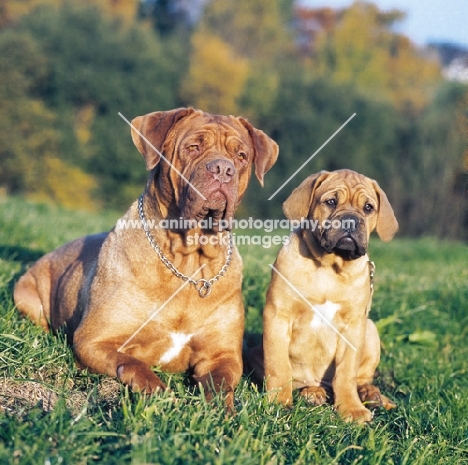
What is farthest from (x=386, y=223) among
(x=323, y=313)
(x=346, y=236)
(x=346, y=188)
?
(x=323, y=313)

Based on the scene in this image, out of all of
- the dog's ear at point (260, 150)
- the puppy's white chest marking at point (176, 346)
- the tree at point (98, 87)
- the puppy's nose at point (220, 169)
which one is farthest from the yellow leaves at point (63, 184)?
the puppy's nose at point (220, 169)

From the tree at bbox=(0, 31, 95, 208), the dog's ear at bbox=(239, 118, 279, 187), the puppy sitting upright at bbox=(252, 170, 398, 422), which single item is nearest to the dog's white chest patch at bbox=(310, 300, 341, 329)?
the puppy sitting upright at bbox=(252, 170, 398, 422)

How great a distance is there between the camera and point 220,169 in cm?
434

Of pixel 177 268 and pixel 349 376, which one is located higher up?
pixel 177 268

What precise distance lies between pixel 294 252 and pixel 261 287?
1662 mm

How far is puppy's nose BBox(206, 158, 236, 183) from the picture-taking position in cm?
434

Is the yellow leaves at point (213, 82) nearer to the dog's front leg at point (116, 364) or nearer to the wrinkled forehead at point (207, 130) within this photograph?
the wrinkled forehead at point (207, 130)

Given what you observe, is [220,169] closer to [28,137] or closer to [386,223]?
[386,223]

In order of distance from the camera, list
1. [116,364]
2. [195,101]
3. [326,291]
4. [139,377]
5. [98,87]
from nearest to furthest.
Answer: [139,377] < [116,364] < [326,291] < [98,87] < [195,101]

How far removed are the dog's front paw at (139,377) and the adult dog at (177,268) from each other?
0.31ft

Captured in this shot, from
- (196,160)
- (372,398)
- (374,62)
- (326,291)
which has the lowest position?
(372,398)

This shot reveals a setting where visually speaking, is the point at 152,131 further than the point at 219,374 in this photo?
Yes

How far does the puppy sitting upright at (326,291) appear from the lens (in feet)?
14.7

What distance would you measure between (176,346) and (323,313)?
3.41 ft
